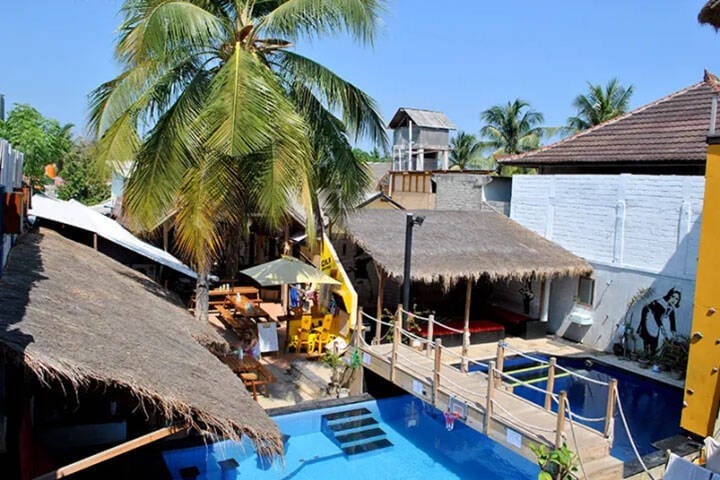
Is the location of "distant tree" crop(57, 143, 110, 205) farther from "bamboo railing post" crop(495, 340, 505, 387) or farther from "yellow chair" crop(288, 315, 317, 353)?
"bamboo railing post" crop(495, 340, 505, 387)

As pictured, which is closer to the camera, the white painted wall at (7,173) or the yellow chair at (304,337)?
the white painted wall at (7,173)

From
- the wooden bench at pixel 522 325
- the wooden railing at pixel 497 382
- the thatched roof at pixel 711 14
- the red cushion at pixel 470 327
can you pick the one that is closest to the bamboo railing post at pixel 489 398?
the wooden railing at pixel 497 382

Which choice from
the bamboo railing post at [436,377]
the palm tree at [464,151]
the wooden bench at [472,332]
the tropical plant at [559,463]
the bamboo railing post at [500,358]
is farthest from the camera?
the palm tree at [464,151]

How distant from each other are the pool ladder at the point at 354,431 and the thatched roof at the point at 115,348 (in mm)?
3527

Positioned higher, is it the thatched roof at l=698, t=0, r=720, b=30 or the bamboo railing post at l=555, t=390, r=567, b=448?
the thatched roof at l=698, t=0, r=720, b=30

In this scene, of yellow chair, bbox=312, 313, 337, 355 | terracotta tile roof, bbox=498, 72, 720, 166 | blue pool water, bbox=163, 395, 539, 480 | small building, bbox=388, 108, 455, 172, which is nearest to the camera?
blue pool water, bbox=163, 395, 539, 480

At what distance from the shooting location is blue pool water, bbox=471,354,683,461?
1072 centimetres

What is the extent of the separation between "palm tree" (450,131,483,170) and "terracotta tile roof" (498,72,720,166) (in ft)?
83.2

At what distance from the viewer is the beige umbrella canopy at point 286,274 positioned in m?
12.4

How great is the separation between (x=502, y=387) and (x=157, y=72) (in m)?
7.72

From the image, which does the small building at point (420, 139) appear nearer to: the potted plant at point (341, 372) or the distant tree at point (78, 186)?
the distant tree at point (78, 186)

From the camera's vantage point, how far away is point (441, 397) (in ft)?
31.8

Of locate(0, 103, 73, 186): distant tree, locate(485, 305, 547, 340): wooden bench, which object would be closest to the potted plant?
locate(485, 305, 547, 340): wooden bench

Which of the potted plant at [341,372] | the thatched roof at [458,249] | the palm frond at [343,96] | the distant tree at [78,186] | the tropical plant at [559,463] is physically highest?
the palm frond at [343,96]
